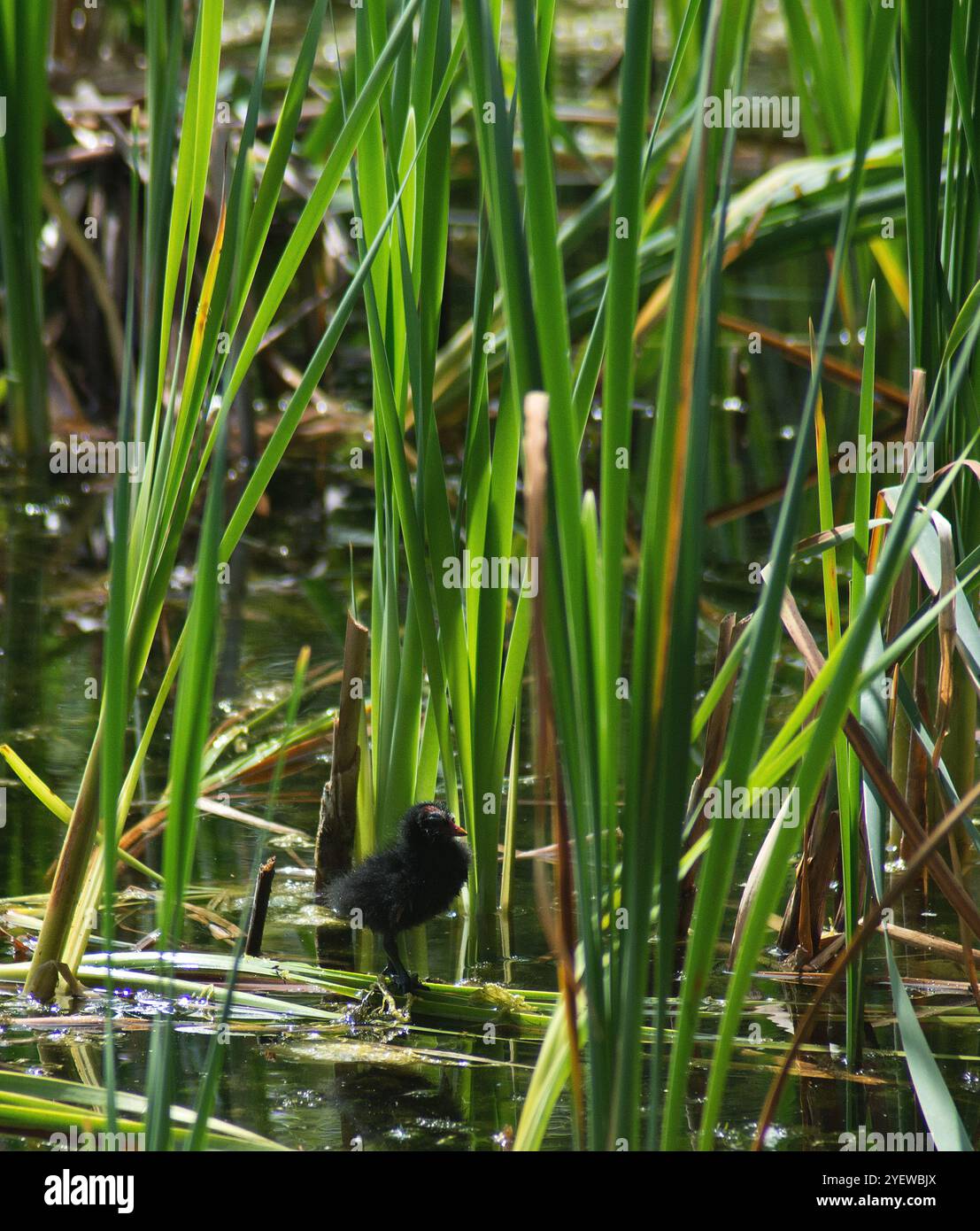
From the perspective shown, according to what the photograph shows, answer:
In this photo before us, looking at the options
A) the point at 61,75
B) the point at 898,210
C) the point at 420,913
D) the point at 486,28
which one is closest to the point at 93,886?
the point at 420,913

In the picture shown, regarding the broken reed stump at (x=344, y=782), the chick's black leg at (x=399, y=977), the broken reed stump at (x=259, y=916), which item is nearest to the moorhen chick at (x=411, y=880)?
the chick's black leg at (x=399, y=977)

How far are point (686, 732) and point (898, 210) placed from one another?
349 centimetres

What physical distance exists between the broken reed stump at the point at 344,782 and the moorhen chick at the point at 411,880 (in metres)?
0.33

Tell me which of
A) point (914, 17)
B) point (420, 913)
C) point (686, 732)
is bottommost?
point (420, 913)

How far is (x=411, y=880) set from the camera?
7.56 ft

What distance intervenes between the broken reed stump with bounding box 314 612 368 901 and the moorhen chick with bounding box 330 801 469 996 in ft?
1.09

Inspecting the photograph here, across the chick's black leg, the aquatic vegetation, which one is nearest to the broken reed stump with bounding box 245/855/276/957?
the aquatic vegetation

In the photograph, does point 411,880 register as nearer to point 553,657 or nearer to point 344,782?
point 344,782

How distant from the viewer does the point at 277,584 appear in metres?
4.57

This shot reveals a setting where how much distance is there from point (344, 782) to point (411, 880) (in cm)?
45

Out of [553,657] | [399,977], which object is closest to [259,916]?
[399,977]
